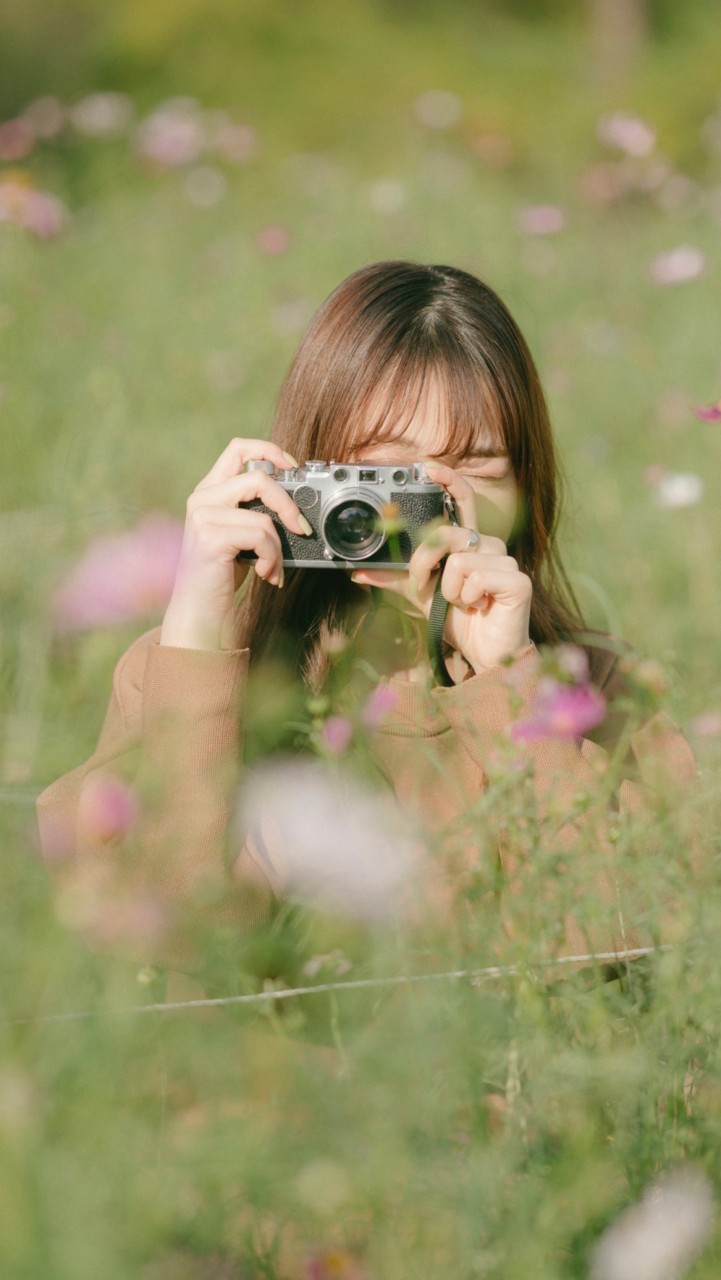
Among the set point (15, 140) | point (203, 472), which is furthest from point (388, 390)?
point (15, 140)

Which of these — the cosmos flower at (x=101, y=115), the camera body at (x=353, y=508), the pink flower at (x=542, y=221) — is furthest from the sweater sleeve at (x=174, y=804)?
the cosmos flower at (x=101, y=115)

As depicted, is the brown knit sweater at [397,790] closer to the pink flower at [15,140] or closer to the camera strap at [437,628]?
the camera strap at [437,628]

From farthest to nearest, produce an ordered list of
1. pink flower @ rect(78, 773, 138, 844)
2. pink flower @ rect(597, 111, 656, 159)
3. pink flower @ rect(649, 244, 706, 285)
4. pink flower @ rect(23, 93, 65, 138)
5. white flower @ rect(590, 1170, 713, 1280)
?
pink flower @ rect(23, 93, 65, 138) < pink flower @ rect(597, 111, 656, 159) < pink flower @ rect(649, 244, 706, 285) < pink flower @ rect(78, 773, 138, 844) < white flower @ rect(590, 1170, 713, 1280)

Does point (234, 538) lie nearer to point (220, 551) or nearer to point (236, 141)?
point (220, 551)

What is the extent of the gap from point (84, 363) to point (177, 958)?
167cm

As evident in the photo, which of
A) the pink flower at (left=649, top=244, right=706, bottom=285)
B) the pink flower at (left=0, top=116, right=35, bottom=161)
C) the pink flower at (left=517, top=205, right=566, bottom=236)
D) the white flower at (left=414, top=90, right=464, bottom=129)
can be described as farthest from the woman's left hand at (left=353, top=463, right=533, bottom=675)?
the white flower at (left=414, top=90, right=464, bottom=129)

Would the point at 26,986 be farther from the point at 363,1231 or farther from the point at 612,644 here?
the point at 612,644

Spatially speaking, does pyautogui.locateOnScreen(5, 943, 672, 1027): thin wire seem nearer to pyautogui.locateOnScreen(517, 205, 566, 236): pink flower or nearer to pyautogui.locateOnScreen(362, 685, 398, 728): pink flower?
pyautogui.locateOnScreen(362, 685, 398, 728): pink flower

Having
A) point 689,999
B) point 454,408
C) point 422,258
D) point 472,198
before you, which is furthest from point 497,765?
point 472,198

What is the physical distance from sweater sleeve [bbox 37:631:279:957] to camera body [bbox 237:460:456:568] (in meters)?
0.10

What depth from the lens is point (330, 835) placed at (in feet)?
2.44

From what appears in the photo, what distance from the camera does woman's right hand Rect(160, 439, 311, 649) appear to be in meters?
0.91

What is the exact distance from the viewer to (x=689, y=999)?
0.71 metres

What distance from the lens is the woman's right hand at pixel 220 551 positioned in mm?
908
